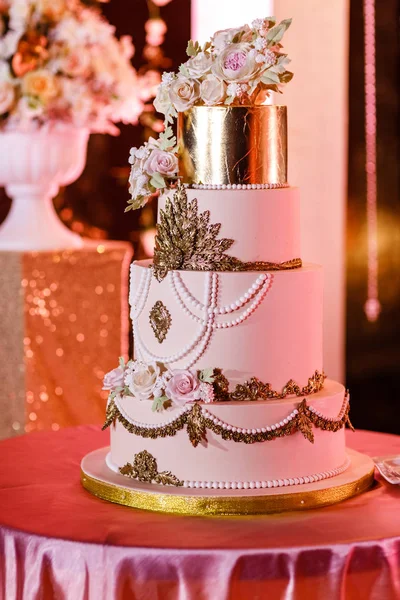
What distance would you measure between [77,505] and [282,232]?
684mm

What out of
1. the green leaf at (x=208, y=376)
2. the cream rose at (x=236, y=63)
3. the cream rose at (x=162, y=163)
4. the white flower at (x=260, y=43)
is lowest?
the green leaf at (x=208, y=376)

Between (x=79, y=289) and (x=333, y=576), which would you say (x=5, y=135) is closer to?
(x=79, y=289)

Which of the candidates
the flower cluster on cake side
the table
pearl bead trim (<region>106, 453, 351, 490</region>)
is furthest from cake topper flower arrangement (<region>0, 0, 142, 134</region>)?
pearl bead trim (<region>106, 453, 351, 490</region>)

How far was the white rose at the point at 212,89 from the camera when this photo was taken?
226 centimetres

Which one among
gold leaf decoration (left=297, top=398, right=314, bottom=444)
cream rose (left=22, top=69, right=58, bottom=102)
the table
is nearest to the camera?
gold leaf decoration (left=297, top=398, right=314, bottom=444)

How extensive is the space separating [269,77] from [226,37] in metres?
0.12

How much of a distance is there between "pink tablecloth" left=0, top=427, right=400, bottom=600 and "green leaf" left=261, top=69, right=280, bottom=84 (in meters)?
0.85

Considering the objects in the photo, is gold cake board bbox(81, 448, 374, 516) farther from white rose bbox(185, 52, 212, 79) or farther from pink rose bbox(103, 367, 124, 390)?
white rose bbox(185, 52, 212, 79)

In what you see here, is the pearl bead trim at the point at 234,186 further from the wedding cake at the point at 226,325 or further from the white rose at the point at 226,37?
the white rose at the point at 226,37

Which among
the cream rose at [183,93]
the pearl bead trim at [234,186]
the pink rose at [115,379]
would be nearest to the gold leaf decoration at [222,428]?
the pink rose at [115,379]

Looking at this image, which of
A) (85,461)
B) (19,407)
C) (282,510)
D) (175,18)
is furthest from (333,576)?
(175,18)

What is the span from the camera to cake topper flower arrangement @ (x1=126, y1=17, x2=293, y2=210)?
2242 mm

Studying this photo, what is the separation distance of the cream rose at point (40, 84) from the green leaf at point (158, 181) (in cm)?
174

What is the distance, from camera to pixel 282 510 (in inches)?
84.7
